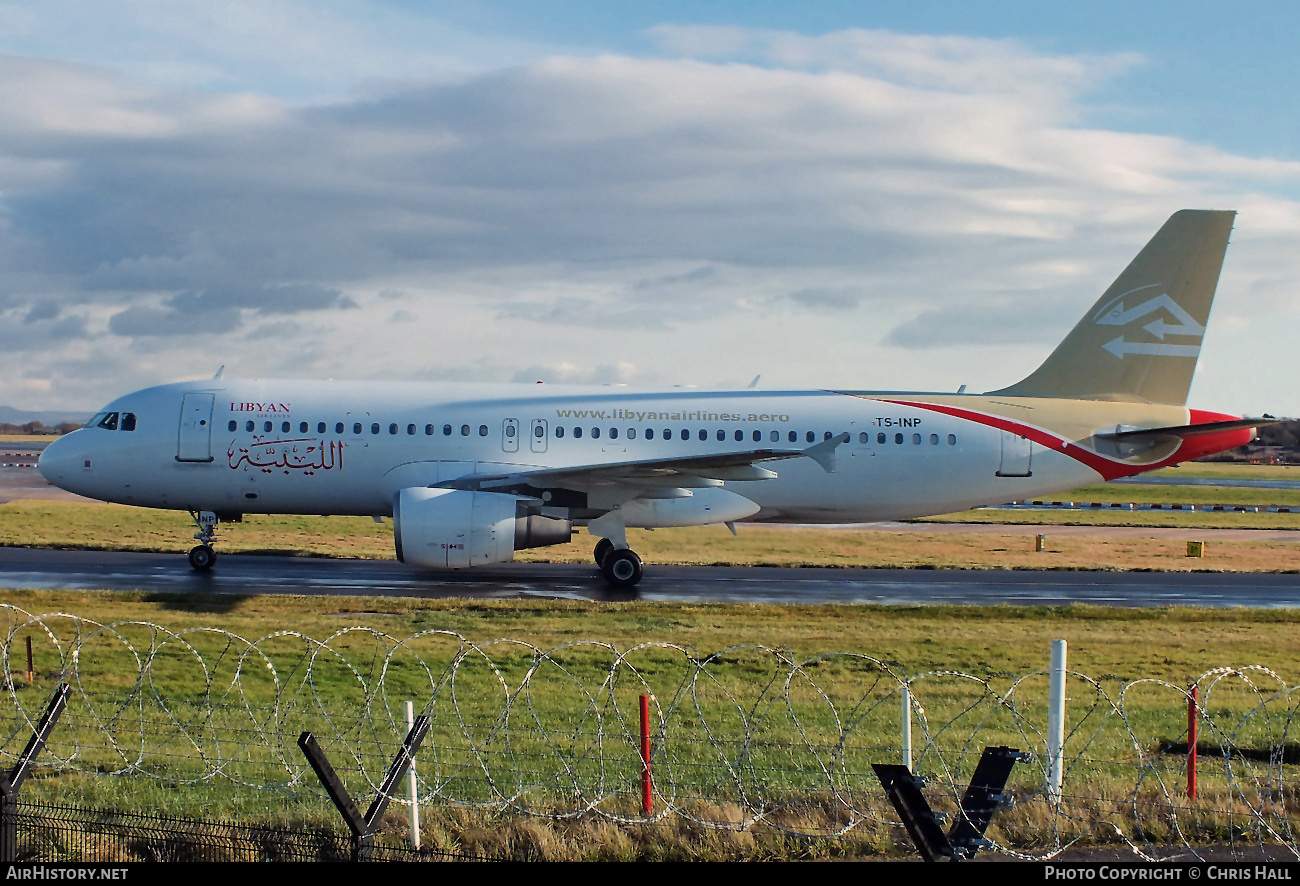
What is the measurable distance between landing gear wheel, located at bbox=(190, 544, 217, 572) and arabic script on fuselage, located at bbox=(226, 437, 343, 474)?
2.16 meters

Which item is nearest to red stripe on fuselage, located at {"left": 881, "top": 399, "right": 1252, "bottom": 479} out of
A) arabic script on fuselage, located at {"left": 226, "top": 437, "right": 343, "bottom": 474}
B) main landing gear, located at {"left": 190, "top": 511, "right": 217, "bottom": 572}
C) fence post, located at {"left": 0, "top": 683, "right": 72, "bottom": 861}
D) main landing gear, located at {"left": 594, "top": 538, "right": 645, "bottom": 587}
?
main landing gear, located at {"left": 594, "top": 538, "right": 645, "bottom": 587}

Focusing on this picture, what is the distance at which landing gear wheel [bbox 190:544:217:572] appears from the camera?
88.8 ft

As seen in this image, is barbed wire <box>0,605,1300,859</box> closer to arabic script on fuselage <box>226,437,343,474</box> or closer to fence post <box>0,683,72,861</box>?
fence post <box>0,683,72,861</box>

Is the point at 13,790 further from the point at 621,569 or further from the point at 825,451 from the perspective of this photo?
the point at 825,451

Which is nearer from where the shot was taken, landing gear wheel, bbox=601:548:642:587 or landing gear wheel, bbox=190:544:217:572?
landing gear wheel, bbox=601:548:642:587

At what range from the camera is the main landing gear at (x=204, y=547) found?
27109 millimetres

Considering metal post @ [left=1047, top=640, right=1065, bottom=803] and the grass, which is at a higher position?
metal post @ [left=1047, top=640, right=1065, bottom=803]

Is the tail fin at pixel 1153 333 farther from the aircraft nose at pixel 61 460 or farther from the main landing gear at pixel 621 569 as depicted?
the aircraft nose at pixel 61 460

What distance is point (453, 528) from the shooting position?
79.5 ft

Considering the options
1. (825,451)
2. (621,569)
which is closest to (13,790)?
(621,569)

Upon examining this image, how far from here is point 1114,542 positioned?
41.1 meters

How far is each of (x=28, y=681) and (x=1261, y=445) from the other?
13429 cm
